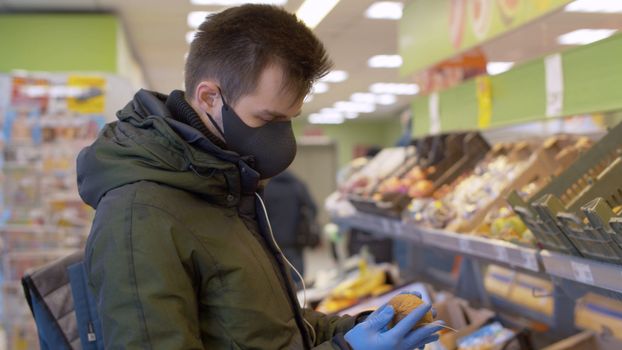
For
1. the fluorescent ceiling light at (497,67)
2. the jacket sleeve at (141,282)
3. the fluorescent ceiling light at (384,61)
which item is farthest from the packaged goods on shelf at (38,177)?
the fluorescent ceiling light at (384,61)

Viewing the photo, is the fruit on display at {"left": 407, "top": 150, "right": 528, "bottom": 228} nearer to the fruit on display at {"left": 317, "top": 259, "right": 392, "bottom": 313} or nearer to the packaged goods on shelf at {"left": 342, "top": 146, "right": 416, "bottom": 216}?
the packaged goods on shelf at {"left": 342, "top": 146, "right": 416, "bottom": 216}

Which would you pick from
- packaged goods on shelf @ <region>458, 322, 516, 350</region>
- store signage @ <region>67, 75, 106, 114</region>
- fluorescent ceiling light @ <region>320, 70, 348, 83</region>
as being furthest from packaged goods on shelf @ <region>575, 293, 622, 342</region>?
fluorescent ceiling light @ <region>320, 70, 348, 83</region>

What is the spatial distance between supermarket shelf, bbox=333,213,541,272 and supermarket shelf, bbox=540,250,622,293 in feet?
0.26

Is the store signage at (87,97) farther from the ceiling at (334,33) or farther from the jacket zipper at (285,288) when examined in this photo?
the jacket zipper at (285,288)

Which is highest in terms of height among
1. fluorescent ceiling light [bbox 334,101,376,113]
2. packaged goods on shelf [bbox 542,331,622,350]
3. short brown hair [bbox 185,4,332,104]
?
short brown hair [bbox 185,4,332,104]

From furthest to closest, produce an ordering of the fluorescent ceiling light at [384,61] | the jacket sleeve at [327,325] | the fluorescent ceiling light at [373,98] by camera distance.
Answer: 1. the fluorescent ceiling light at [373,98]
2. the fluorescent ceiling light at [384,61]
3. the jacket sleeve at [327,325]

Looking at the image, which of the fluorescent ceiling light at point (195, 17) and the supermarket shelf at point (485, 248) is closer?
the supermarket shelf at point (485, 248)

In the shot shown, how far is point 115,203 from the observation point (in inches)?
53.6

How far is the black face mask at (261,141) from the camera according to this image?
1.55 meters

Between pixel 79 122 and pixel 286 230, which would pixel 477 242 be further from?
pixel 286 230

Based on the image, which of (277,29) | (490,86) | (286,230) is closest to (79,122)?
(286,230)

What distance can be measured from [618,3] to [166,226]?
209 cm

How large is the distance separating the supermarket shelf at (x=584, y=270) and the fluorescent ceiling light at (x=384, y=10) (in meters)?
5.02

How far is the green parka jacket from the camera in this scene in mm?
1292
